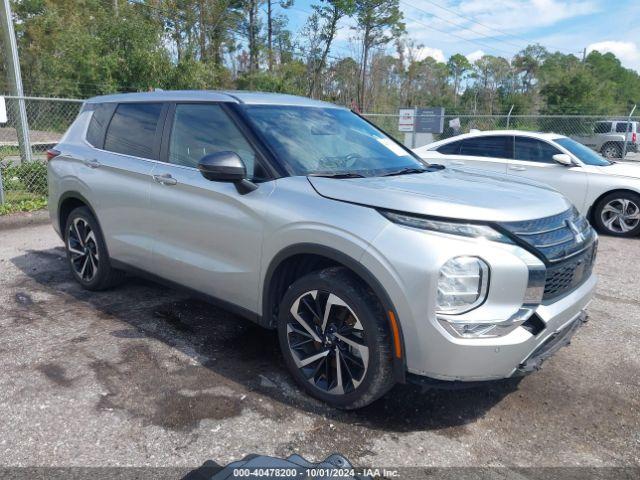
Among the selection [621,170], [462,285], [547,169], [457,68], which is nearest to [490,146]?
[547,169]

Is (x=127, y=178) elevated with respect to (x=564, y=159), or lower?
elevated

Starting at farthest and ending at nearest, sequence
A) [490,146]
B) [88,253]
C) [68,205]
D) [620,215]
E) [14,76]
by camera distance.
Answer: [14,76], [490,146], [620,215], [68,205], [88,253]

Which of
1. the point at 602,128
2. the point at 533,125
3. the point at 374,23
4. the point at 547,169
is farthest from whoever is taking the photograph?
the point at 374,23

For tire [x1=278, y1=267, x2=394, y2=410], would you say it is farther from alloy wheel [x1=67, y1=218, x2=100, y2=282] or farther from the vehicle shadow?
alloy wheel [x1=67, y1=218, x2=100, y2=282]

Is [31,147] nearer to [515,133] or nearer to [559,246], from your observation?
[515,133]

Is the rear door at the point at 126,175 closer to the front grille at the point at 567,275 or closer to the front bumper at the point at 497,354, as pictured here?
the front bumper at the point at 497,354

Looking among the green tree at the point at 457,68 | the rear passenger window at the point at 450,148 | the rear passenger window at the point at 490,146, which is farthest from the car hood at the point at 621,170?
the green tree at the point at 457,68

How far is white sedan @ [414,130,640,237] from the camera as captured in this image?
762 cm

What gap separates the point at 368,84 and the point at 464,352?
3907 centimetres

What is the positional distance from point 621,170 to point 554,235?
19.5 ft

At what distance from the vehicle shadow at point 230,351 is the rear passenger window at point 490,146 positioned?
5.70 metres

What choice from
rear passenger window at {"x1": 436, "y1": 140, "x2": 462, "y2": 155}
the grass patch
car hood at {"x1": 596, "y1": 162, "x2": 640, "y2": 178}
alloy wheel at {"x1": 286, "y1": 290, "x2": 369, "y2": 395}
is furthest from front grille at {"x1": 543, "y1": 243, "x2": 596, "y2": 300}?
the grass patch

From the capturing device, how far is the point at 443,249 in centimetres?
250

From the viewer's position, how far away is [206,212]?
3.51m
